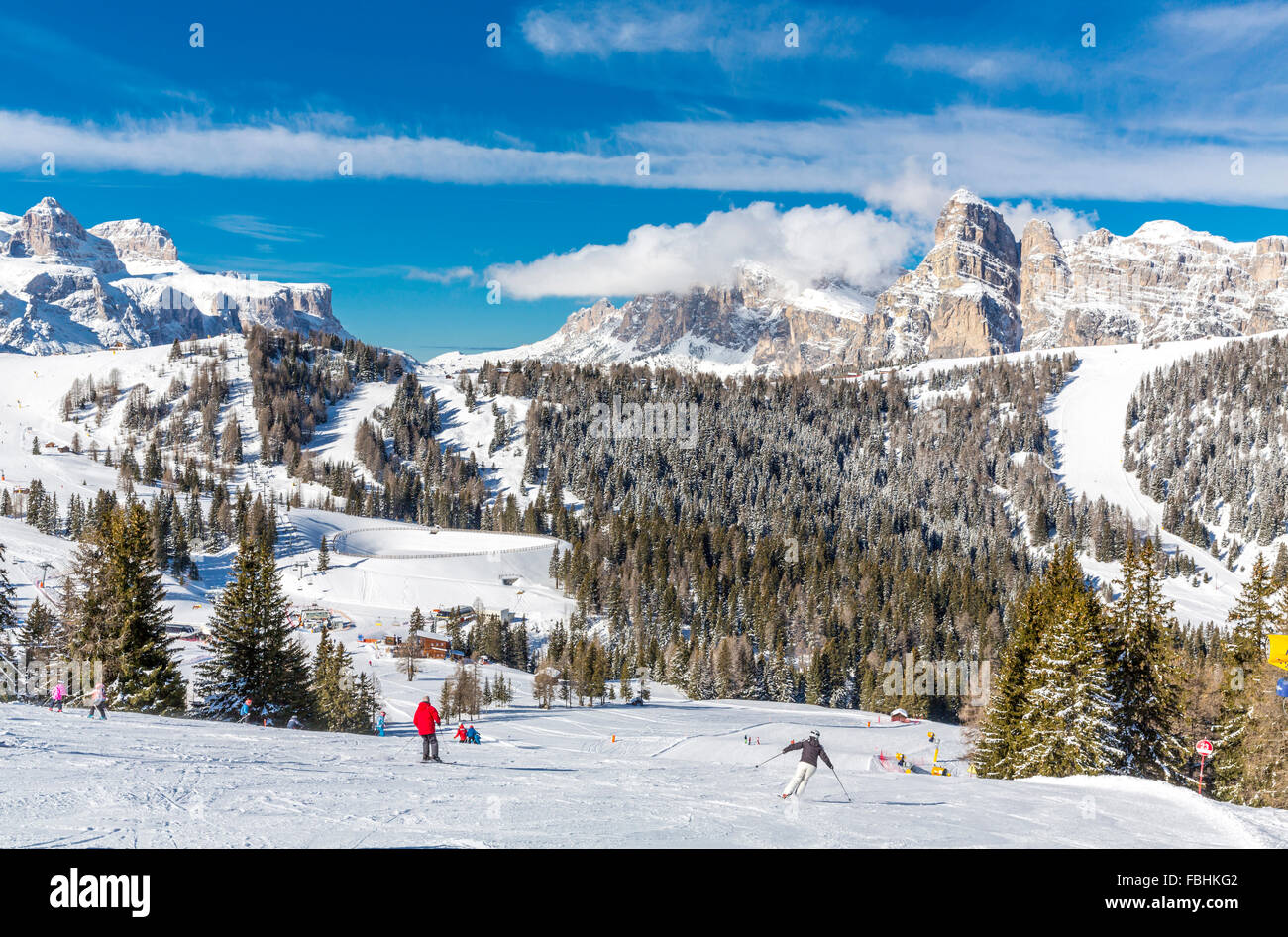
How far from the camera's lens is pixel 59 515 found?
149 meters

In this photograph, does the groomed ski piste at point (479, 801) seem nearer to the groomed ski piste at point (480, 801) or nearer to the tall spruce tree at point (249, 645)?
the groomed ski piste at point (480, 801)

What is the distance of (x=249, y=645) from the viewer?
128 ft

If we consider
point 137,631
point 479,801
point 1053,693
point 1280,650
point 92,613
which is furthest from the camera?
point 137,631

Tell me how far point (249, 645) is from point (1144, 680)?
42027mm

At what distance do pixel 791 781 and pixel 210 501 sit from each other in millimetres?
177522

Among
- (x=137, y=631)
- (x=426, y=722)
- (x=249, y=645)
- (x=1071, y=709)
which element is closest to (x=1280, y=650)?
(x=1071, y=709)

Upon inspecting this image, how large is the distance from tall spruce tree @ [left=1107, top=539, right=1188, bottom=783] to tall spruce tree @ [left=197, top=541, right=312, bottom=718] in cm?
3865

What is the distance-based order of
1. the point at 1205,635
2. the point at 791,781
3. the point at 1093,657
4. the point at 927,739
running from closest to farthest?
the point at 791,781 → the point at 1093,657 → the point at 927,739 → the point at 1205,635

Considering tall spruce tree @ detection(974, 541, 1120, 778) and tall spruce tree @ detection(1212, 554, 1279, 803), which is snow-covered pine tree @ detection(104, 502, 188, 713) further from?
tall spruce tree @ detection(1212, 554, 1279, 803)

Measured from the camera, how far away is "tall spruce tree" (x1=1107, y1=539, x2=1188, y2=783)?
35375 mm

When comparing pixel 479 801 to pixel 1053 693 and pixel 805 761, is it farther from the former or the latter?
pixel 1053 693

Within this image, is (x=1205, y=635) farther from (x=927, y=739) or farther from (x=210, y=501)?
(x=210, y=501)

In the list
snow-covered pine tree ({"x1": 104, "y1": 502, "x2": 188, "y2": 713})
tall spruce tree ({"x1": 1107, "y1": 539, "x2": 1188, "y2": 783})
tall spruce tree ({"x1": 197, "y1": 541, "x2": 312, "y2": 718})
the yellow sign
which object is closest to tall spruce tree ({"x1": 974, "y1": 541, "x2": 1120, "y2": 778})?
tall spruce tree ({"x1": 1107, "y1": 539, "x2": 1188, "y2": 783})
